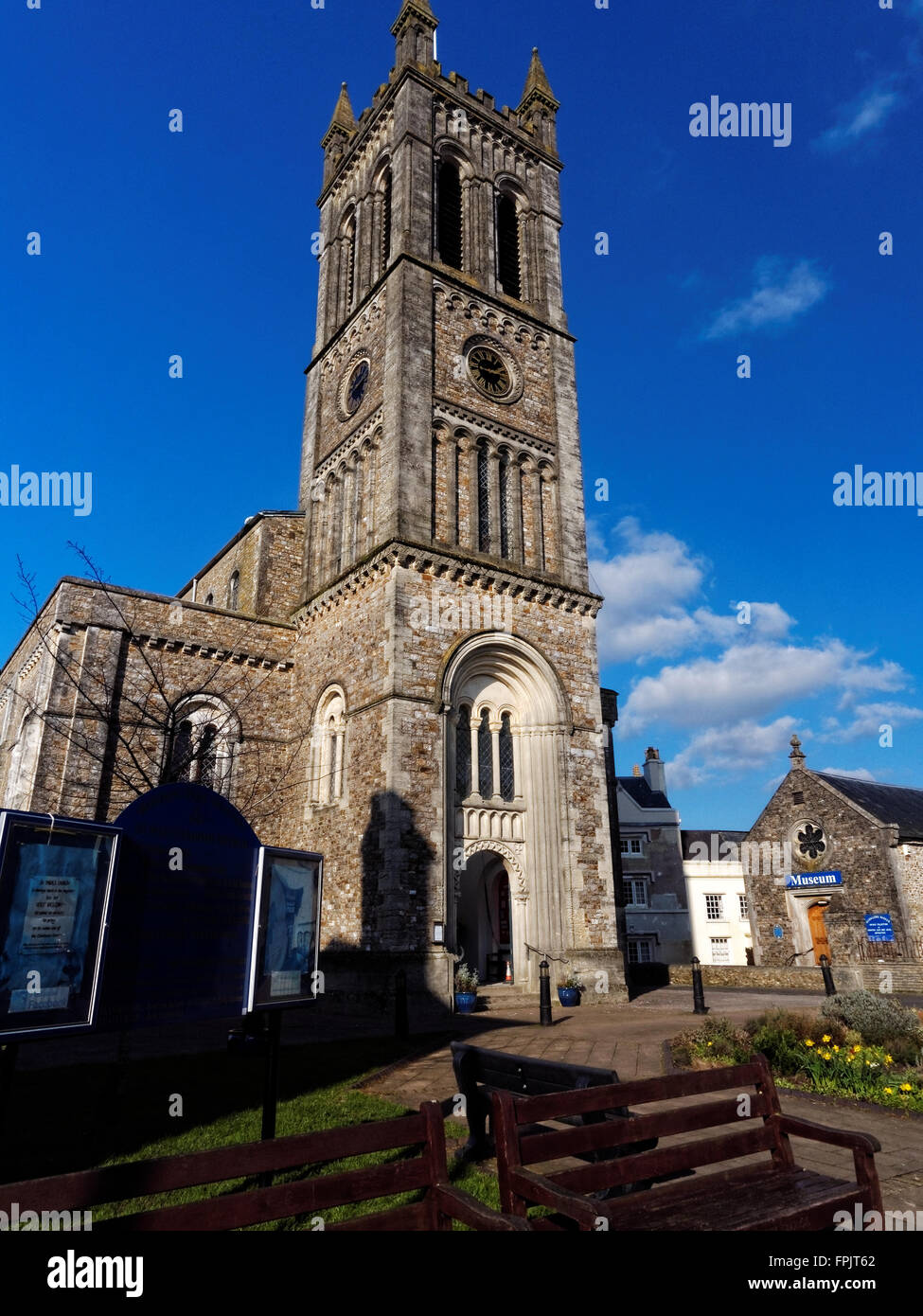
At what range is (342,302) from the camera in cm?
2547

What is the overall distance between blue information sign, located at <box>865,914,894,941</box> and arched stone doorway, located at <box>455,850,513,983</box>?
1517 centimetres

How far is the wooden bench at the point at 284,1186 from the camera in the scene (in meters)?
2.78

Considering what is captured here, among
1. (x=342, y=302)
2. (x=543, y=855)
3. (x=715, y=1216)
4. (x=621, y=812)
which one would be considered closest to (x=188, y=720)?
(x=543, y=855)

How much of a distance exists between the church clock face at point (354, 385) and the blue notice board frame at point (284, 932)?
1810cm

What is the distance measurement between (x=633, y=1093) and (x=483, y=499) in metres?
17.8

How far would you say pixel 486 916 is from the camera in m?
20.5

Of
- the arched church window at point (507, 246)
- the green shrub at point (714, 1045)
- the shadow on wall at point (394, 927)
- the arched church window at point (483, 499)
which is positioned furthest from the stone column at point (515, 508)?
the green shrub at point (714, 1045)

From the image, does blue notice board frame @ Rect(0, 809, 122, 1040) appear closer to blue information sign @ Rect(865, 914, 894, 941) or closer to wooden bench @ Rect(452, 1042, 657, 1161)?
wooden bench @ Rect(452, 1042, 657, 1161)

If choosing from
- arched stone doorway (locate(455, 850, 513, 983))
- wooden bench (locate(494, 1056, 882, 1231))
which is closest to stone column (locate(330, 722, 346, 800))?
arched stone doorway (locate(455, 850, 513, 983))

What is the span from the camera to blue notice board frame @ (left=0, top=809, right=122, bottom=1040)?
4.88 meters

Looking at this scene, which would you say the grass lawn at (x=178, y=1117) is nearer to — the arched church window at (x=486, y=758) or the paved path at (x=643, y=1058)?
the paved path at (x=643, y=1058)

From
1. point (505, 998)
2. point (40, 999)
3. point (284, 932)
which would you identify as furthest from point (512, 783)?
point (40, 999)

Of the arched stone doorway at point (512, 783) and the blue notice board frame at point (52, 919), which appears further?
the arched stone doorway at point (512, 783)
